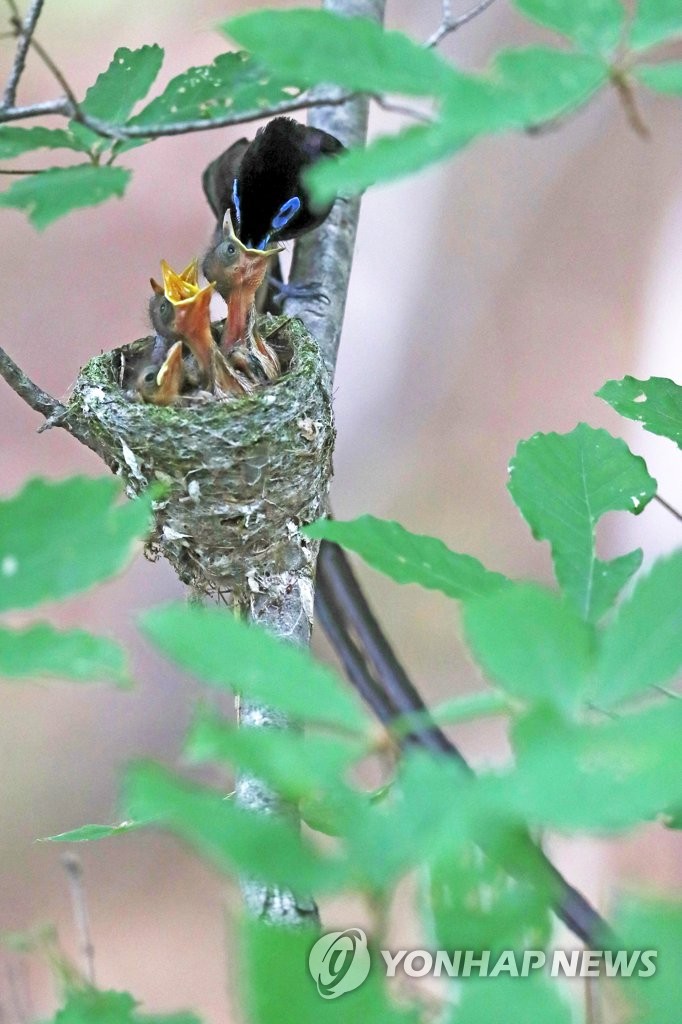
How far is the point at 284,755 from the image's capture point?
40 centimetres

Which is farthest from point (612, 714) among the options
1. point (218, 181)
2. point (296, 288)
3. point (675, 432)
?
point (218, 181)

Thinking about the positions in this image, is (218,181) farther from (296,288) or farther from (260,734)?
(260,734)

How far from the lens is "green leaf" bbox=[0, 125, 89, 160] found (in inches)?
35.0

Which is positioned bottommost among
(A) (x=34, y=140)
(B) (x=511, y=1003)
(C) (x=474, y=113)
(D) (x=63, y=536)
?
(B) (x=511, y=1003)

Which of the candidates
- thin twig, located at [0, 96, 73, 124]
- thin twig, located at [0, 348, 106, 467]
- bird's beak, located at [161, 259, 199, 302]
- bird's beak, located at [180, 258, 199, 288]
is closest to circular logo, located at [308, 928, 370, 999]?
thin twig, located at [0, 96, 73, 124]

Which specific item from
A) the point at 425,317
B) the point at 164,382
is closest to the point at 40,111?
the point at 164,382

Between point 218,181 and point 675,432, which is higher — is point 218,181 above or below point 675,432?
above

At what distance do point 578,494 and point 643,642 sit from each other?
461 mm

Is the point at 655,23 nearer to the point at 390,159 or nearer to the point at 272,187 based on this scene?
the point at 390,159

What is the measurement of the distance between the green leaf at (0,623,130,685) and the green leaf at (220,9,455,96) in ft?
0.94

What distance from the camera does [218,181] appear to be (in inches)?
97.1

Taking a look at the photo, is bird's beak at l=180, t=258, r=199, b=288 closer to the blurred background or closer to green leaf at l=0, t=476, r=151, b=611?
the blurred background

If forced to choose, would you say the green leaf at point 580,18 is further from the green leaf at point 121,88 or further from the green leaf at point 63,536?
the green leaf at point 121,88

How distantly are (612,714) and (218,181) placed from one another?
2.10 metres
